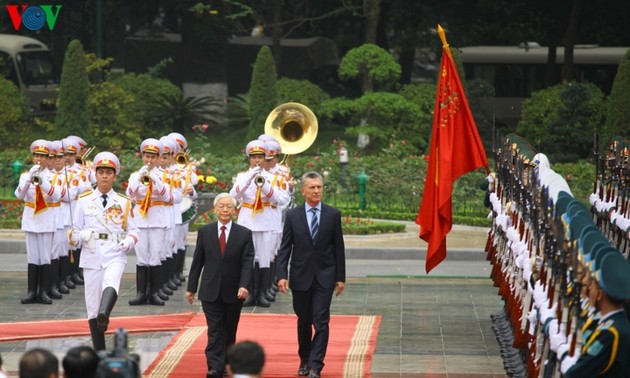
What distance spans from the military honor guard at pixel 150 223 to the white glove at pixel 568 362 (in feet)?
30.8

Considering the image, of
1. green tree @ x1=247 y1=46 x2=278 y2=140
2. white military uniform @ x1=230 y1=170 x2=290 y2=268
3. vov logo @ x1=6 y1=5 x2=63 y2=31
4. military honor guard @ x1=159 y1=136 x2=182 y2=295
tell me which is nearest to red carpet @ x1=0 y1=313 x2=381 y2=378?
white military uniform @ x1=230 y1=170 x2=290 y2=268

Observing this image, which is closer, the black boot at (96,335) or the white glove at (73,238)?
the black boot at (96,335)

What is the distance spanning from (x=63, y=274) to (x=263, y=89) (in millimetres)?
16431

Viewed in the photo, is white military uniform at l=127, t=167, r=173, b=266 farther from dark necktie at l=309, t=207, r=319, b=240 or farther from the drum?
dark necktie at l=309, t=207, r=319, b=240

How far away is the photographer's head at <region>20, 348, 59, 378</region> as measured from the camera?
777cm

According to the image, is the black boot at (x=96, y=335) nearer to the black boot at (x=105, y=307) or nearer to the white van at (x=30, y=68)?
the black boot at (x=105, y=307)

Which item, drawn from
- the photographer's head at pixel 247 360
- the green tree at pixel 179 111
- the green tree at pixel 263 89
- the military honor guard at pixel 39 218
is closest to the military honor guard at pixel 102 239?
the military honor guard at pixel 39 218

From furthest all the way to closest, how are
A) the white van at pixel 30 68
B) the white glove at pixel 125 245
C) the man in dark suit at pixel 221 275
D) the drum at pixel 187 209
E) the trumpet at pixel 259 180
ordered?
the white van at pixel 30 68 < the drum at pixel 187 209 < the trumpet at pixel 259 180 < the white glove at pixel 125 245 < the man in dark suit at pixel 221 275

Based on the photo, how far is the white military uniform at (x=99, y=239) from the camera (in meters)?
14.1

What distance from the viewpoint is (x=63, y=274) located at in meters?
19.8

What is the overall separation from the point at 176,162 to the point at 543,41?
89.1 ft

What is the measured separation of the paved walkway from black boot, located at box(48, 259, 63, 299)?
0.19 meters

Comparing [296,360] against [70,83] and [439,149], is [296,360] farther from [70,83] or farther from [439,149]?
[70,83]

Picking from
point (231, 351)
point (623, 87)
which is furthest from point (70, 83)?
point (231, 351)
